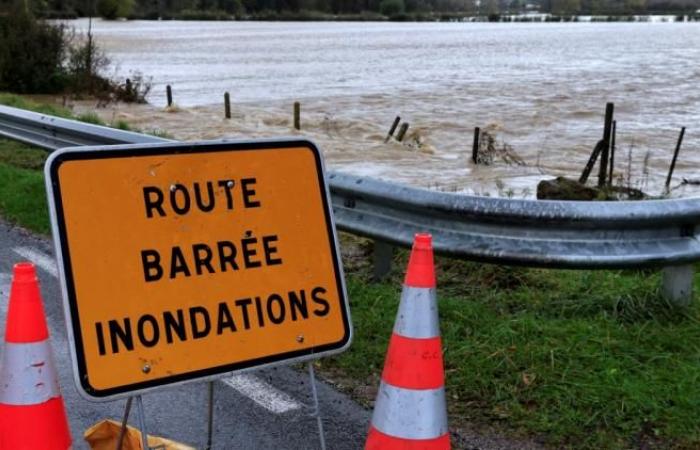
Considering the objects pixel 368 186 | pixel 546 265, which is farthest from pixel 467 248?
pixel 368 186

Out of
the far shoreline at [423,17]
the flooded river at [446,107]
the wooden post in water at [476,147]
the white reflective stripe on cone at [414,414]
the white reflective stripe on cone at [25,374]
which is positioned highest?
the white reflective stripe on cone at [25,374]

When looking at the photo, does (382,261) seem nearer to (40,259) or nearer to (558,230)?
(558,230)

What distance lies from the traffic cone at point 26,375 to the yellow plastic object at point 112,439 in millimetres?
362

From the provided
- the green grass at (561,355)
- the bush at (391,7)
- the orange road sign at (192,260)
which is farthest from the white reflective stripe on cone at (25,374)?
the bush at (391,7)

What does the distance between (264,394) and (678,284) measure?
2246 mm

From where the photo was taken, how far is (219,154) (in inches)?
126

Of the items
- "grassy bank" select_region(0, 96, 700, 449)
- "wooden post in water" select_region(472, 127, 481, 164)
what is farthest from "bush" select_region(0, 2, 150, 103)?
"grassy bank" select_region(0, 96, 700, 449)

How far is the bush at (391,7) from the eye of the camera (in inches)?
6481

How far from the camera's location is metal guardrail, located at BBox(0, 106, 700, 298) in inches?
179

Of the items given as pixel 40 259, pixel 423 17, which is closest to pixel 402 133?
pixel 40 259

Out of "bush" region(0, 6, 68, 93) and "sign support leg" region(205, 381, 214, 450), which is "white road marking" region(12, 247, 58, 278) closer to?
"sign support leg" region(205, 381, 214, 450)

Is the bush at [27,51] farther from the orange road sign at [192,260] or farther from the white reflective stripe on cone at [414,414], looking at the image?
the white reflective stripe on cone at [414,414]

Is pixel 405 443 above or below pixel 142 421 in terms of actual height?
below

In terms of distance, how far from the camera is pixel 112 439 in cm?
328
